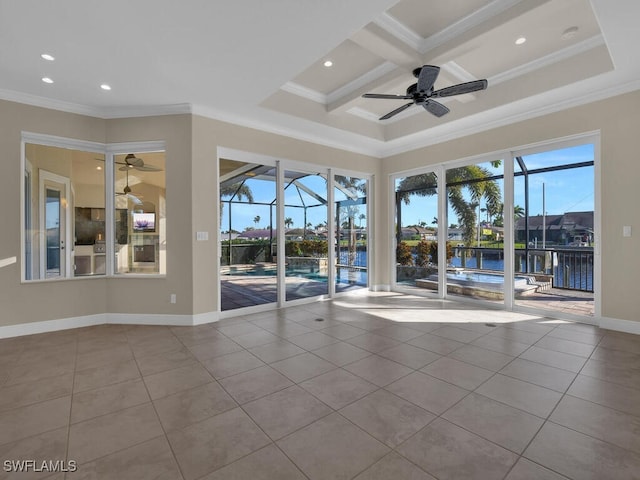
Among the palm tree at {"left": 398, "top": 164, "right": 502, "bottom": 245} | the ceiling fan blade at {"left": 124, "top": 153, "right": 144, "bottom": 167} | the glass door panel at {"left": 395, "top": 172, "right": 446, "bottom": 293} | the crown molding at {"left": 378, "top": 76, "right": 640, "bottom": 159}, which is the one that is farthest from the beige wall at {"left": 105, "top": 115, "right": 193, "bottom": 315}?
the palm tree at {"left": 398, "top": 164, "right": 502, "bottom": 245}

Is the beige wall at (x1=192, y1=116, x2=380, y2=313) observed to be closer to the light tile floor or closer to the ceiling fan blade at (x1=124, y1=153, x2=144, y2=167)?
the light tile floor

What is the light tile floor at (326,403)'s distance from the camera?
1.72 meters

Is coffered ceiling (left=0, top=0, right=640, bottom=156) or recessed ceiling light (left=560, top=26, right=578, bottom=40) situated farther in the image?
recessed ceiling light (left=560, top=26, right=578, bottom=40)

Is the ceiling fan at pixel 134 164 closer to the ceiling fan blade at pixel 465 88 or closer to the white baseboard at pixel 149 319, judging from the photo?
the white baseboard at pixel 149 319

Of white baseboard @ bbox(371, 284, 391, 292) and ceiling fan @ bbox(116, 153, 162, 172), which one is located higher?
ceiling fan @ bbox(116, 153, 162, 172)

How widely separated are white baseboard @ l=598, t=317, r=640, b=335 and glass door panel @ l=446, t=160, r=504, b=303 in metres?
1.37

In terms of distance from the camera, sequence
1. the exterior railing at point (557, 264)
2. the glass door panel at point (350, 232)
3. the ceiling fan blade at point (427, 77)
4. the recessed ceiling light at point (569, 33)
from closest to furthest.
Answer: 1. the ceiling fan blade at point (427, 77)
2. the recessed ceiling light at point (569, 33)
3. the exterior railing at point (557, 264)
4. the glass door panel at point (350, 232)

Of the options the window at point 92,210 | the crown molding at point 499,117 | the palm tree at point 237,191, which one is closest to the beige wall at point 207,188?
the palm tree at point 237,191

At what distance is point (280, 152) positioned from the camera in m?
5.29

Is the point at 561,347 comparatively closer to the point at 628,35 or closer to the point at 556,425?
the point at 556,425

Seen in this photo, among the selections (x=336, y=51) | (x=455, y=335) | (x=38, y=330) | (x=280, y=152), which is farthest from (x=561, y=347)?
(x=38, y=330)

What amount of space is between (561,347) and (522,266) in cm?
187

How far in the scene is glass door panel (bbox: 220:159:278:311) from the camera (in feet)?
16.0

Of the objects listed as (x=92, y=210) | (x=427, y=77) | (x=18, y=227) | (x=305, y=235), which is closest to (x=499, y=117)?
(x=427, y=77)
